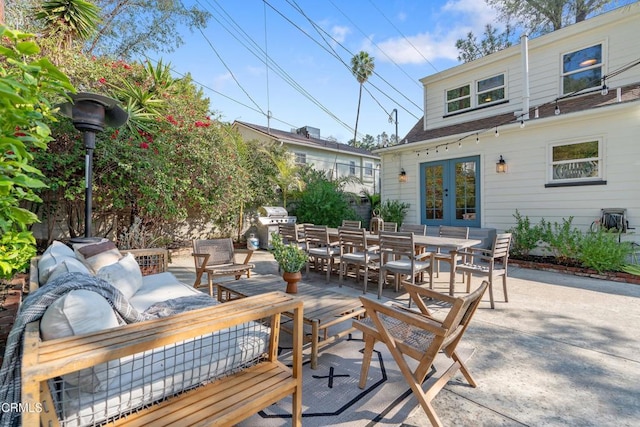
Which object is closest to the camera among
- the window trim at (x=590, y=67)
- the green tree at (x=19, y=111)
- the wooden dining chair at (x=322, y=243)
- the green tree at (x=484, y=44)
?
the green tree at (x=19, y=111)

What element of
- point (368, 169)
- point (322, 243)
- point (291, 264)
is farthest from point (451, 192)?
point (368, 169)

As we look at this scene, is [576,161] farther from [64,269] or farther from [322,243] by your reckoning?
[64,269]

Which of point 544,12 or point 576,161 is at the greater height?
point 544,12

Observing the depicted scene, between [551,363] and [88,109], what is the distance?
17.8 ft

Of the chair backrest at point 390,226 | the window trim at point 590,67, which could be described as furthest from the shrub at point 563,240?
the chair backrest at point 390,226

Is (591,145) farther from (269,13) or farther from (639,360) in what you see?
(269,13)

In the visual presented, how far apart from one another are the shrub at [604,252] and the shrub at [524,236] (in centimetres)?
91

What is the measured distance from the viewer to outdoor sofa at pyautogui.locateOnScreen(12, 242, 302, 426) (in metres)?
1.17

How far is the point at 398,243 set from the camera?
4.40 metres

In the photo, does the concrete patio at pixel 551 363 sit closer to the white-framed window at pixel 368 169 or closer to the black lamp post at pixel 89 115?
the black lamp post at pixel 89 115

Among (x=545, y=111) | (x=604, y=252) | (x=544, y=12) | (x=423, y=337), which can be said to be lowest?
(x=423, y=337)

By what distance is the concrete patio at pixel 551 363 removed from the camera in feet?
6.72

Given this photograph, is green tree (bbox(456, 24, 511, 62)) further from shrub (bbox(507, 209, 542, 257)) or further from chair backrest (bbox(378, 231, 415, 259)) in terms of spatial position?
chair backrest (bbox(378, 231, 415, 259))

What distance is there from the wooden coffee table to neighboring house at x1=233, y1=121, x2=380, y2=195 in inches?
418
